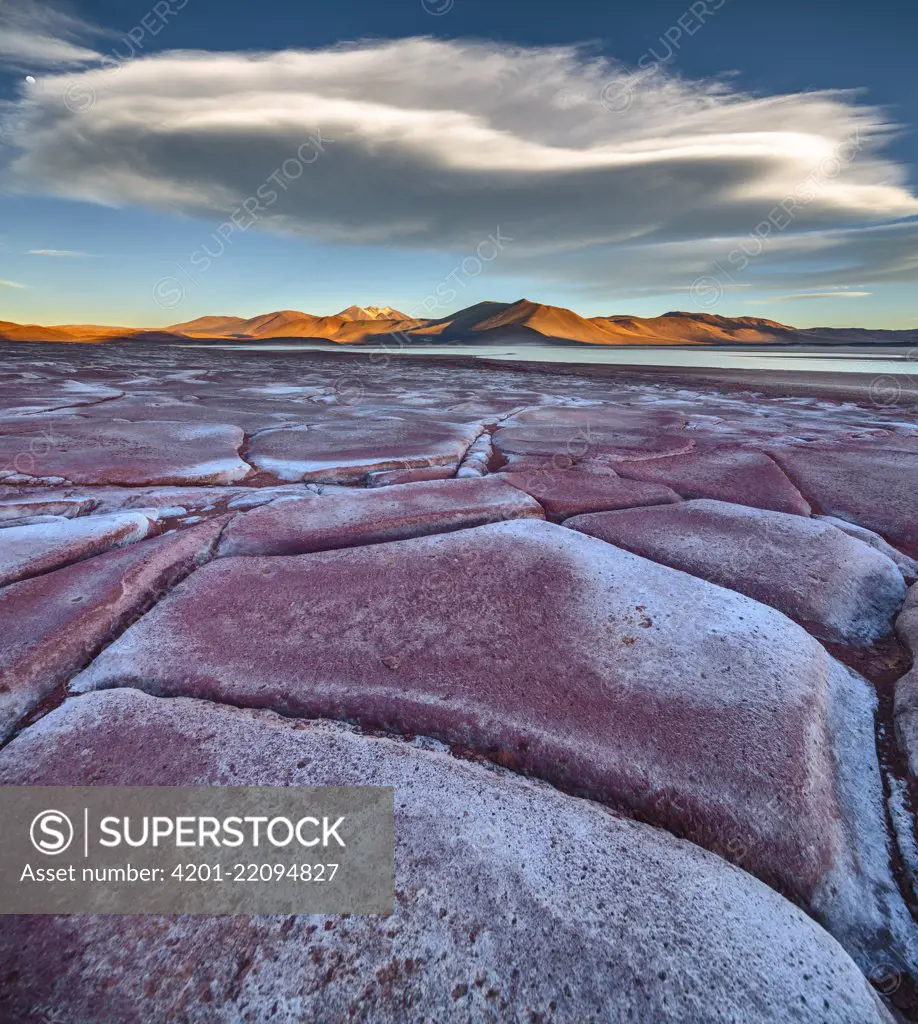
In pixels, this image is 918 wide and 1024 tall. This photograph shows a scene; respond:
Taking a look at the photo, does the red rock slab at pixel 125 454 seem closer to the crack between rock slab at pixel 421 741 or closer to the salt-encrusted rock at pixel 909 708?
the crack between rock slab at pixel 421 741

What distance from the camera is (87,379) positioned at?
7555 mm

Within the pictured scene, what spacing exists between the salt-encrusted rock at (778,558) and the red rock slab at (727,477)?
25 centimetres

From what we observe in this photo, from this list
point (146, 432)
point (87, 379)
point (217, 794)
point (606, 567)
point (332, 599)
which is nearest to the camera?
point (217, 794)

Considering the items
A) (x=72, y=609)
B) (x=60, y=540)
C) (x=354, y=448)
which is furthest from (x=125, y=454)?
(x=72, y=609)

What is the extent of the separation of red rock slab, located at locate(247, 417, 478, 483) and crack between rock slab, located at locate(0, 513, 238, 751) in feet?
2.97

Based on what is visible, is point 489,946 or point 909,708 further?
point 909,708

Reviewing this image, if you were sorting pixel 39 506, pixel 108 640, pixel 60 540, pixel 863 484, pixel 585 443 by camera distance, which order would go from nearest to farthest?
pixel 108 640
pixel 60 540
pixel 39 506
pixel 863 484
pixel 585 443

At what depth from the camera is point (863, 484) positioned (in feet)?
7.92

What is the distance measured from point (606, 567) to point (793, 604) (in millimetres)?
468

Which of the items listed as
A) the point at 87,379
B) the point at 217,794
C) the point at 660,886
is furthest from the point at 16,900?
the point at 87,379

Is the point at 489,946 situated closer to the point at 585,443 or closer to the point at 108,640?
the point at 108,640

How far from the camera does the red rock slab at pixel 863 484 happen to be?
199 cm

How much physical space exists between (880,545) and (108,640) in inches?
87.2

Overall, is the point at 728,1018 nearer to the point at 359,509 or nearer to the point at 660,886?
the point at 660,886
